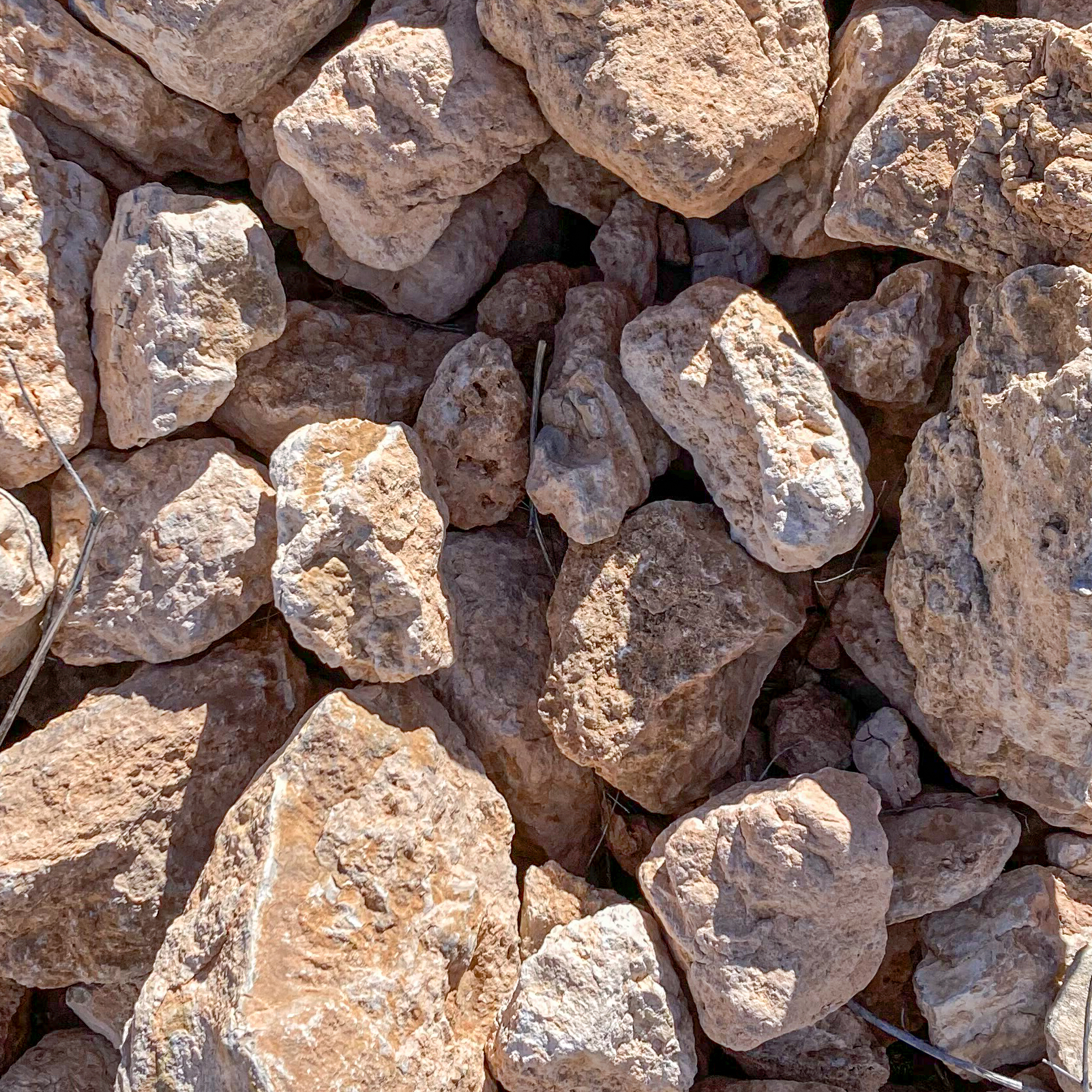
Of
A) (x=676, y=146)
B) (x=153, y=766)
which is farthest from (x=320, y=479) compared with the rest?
(x=676, y=146)

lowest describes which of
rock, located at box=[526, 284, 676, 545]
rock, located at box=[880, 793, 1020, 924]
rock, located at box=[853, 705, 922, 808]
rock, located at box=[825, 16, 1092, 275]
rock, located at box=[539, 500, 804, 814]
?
rock, located at box=[880, 793, 1020, 924]

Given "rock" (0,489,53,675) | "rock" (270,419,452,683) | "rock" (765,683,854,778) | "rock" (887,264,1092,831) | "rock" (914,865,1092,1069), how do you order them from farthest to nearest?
"rock" (765,683,854,778)
"rock" (914,865,1092,1069)
"rock" (0,489,53,675)
"rock" (270,419,452,683)
"rock" (887,264,1092,831)

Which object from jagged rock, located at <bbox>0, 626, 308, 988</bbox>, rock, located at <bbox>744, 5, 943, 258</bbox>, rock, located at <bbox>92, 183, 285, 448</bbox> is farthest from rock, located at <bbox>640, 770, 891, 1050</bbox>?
rock, located at <bbox>92, 183, 285, 448</bbox>

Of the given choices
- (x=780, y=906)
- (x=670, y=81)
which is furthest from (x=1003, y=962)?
(x=670, y=81)

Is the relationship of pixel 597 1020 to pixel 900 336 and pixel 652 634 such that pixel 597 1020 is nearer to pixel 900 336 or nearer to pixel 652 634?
pixel 652 634

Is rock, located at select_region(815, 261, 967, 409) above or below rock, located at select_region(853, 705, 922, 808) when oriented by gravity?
above

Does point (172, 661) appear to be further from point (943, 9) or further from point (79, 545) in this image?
point (943, 9)

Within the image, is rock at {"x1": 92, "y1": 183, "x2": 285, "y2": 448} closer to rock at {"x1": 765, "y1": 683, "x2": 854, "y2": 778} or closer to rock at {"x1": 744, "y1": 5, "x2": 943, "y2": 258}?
rock at {"x1": 744, "y1": 5, "x2": 943, "y2": 258}
